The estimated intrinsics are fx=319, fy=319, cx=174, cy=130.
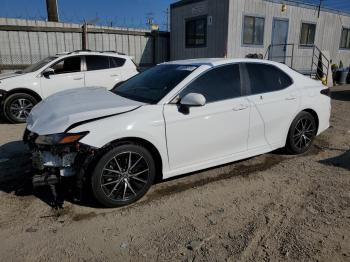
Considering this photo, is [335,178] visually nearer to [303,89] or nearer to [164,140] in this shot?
[303,89]

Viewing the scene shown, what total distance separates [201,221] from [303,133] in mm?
2767

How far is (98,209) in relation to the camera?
3531 mm

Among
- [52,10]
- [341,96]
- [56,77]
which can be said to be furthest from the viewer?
[52,10]

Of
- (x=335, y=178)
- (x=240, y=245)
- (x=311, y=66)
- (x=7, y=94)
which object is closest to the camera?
(x=240, y=245)

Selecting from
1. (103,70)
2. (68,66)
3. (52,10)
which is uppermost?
(52,10)

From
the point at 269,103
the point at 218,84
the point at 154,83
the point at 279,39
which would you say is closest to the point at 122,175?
the point at 154,83

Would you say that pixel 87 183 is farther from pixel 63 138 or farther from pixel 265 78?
pixel 265 78

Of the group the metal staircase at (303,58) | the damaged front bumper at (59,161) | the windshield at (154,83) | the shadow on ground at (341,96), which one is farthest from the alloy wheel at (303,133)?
the metal staircase at (303,58)

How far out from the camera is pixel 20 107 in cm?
755

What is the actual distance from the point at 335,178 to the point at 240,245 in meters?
2.22

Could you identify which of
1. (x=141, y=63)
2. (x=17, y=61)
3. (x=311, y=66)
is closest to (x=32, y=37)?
(x=17, y=61)

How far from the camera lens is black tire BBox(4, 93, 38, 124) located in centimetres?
739

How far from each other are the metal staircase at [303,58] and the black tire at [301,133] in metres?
Answer: 10.5

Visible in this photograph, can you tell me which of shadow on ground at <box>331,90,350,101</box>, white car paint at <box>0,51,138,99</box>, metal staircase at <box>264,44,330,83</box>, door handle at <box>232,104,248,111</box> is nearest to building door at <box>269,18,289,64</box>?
metal staircase at <box>264,44,330,83</box>
